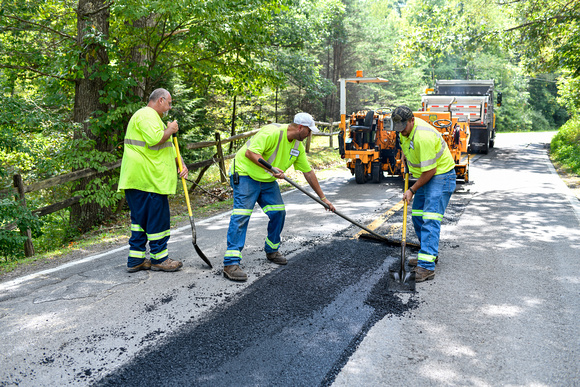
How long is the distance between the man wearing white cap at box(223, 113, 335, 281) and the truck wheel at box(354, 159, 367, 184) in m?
6.02

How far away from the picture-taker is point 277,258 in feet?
15.9

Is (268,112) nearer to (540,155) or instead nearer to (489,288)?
(540,155)

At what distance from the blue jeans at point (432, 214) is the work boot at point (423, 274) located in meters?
0.04

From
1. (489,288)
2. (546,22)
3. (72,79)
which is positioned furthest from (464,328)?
(546,22)

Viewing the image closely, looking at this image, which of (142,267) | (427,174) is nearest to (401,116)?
(427,174)

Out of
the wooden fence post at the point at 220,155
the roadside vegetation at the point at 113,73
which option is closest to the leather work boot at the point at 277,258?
the roadside vegetation at the point at 113,73

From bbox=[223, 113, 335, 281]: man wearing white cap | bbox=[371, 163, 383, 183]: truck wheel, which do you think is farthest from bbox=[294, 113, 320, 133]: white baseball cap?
bbox=[371, 163, 383, 183]: truck wheel

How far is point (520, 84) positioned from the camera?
44.8 metres

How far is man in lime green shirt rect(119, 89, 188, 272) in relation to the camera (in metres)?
4.46

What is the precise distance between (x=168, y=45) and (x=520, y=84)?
45083 mm

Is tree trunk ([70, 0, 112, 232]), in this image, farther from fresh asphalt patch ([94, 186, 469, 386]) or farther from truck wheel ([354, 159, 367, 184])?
truck wheel ([354, 159, 367, 184])

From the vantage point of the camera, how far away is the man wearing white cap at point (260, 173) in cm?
441

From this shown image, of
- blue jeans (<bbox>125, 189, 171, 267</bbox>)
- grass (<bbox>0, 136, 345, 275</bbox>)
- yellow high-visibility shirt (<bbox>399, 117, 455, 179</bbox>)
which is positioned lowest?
grass (<bbox>0, 136, 345, 275</bbox>)

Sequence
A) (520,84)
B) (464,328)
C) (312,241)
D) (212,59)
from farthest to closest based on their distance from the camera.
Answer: (520,84)
(212,59)
(312,241)
(464,328)
